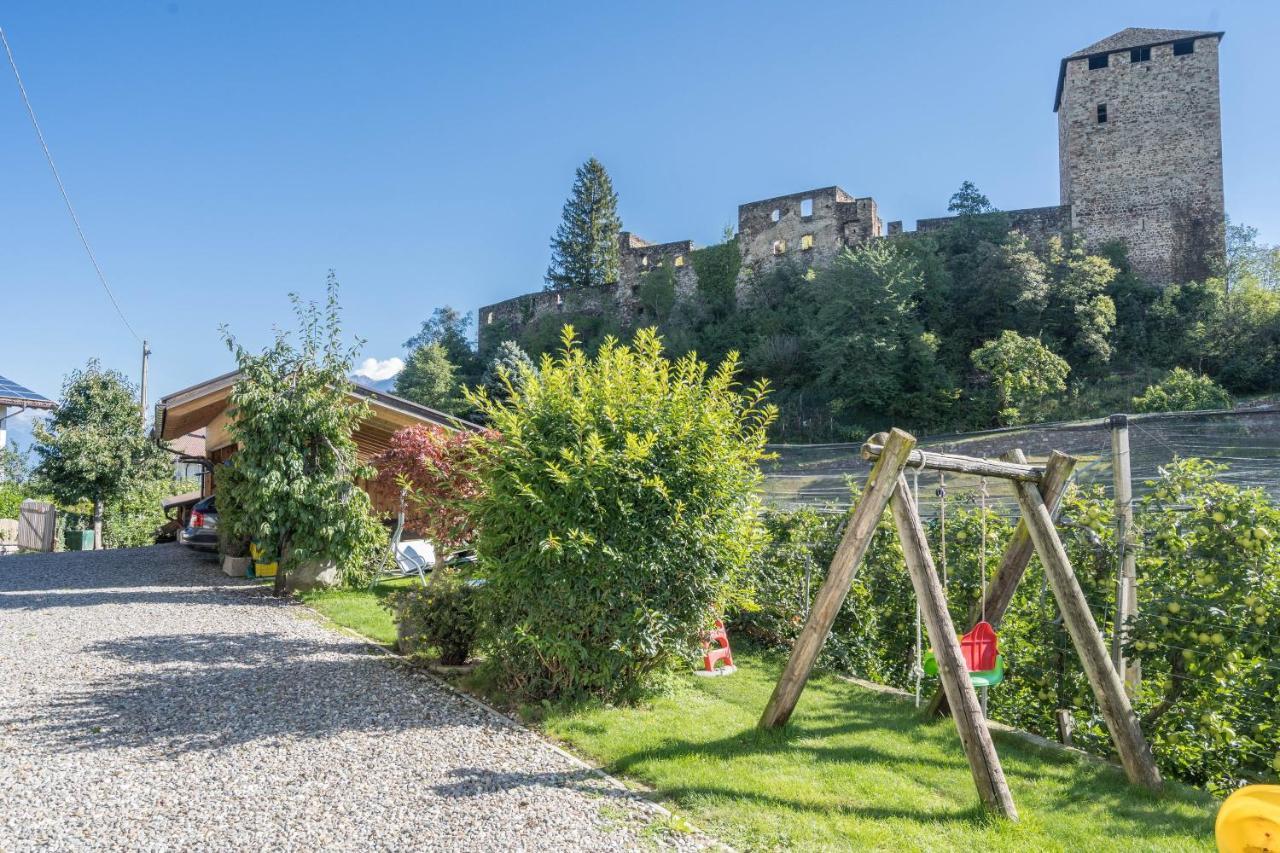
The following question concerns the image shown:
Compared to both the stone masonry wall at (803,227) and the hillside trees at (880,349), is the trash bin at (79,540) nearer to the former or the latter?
the hillside trees at (880,349)

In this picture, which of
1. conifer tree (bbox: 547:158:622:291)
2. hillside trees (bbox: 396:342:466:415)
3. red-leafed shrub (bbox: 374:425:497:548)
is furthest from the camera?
conifer tree (bbox: 547:158:622:291)

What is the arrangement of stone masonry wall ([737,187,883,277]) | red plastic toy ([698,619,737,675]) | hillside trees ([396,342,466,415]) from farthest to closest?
hillside trees ([396,342,466,415]), stone masonry wall ([737,187,883,277]), red plastic toy ([698,619,737,675])

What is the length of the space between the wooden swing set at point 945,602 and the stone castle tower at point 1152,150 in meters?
35.2

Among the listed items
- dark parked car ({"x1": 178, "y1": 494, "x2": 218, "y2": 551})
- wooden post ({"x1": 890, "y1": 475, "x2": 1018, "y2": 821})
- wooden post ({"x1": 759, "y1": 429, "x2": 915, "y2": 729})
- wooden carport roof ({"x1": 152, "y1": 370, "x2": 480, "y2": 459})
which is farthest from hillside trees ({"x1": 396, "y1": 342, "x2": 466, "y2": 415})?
wooden post ({"x1": 890, "y1": 475, "x2": 1018, "y2": 821})

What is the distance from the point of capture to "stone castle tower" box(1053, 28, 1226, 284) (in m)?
32.8

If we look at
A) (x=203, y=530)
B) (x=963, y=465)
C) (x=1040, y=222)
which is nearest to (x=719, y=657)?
(x=963, y=465)

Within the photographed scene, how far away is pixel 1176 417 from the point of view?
19.5 feet

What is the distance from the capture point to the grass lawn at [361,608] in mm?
7762

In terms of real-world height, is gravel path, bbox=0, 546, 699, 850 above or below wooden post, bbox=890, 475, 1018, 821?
below

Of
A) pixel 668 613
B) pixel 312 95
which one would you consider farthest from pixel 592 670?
pixel 312 95

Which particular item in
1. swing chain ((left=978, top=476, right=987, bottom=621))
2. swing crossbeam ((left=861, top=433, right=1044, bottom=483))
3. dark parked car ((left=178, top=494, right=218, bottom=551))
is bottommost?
dark parked car ((left=178, top=494, right=218, bottom=551))

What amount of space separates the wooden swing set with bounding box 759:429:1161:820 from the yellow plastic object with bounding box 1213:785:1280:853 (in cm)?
131

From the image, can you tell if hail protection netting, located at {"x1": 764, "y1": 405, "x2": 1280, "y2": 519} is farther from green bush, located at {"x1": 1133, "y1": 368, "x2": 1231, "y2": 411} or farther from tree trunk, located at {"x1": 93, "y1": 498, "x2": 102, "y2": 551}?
green bush, located at {"x1": 1133, "y1": 368, "x2": 1231, "y2": 411}

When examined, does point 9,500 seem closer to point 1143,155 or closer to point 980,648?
point 980,648
